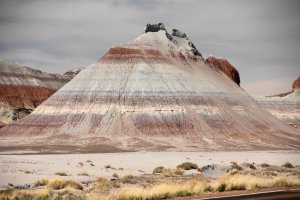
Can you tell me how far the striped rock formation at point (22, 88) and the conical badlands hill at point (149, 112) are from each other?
96.3 ft

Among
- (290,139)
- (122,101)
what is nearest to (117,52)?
(122,101)

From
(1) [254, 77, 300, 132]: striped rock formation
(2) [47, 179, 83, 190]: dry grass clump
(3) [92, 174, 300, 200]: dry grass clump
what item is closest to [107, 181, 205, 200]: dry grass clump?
(3) [92, 174, 300, 200]: dry grass clump

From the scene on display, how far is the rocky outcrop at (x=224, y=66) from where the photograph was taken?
115481mm

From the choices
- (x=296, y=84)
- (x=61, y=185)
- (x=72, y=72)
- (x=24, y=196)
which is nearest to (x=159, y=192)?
(x=24, y=196)

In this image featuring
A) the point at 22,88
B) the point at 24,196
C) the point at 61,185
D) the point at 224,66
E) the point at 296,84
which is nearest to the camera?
the point at 24,196

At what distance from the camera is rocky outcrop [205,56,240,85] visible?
11548 centimetres

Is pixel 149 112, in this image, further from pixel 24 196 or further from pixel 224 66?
pixel 24 196

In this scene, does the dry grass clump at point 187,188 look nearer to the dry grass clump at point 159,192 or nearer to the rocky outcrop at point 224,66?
the dry grass clump at point 159,192

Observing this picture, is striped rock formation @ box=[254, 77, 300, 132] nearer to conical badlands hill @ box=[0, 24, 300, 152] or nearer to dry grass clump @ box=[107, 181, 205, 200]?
conical badlands hill @ box=[0, 24, 300, 152]

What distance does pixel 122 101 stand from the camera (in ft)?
294

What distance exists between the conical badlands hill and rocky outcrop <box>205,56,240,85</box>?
984 centimetres

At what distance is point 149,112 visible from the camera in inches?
3442

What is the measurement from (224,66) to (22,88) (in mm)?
54652

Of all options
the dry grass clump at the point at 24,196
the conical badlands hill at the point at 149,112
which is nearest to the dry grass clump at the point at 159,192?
the dry grass clump at the point at 24,196
